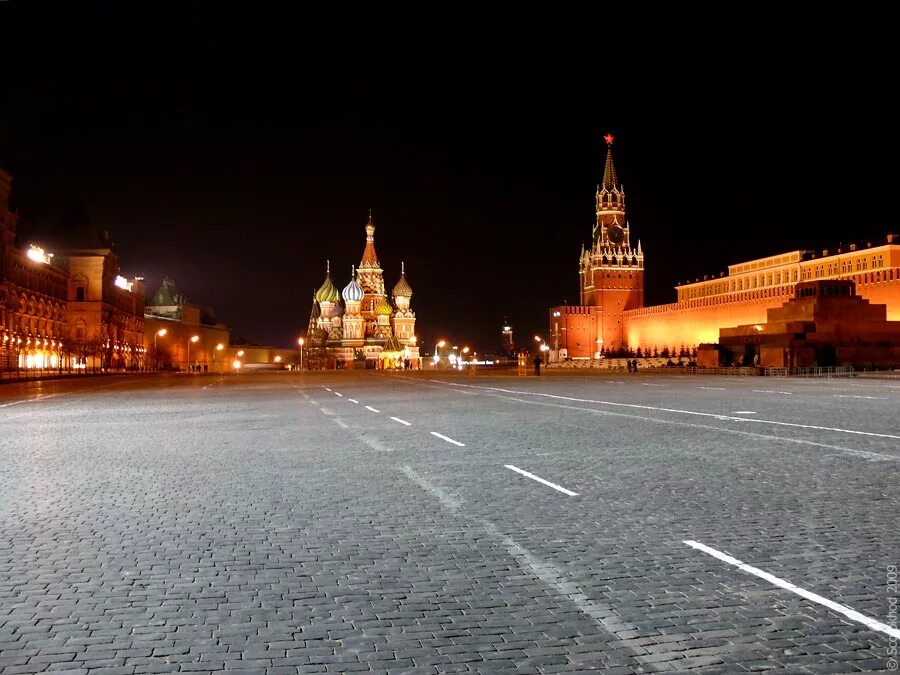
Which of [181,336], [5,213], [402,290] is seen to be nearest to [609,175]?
[402,290]

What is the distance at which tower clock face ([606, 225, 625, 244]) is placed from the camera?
15600 centimetres

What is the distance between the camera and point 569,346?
5871 inches

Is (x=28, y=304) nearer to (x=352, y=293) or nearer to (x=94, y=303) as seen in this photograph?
(x=94, y=303)

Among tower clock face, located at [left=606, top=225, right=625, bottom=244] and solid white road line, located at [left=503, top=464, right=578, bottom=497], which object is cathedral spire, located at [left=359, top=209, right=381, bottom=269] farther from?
solid white road line, located at [left=503, top=464, right=578, bottom=497]

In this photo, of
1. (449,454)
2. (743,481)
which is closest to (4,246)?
(449,454)

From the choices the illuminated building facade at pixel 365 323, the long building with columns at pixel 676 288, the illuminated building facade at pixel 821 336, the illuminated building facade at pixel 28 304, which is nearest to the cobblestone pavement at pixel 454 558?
the illuminated building facade at pixel 821 336

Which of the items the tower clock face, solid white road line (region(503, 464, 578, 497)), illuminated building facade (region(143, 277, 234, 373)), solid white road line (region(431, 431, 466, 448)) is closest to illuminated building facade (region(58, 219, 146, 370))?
illuminated building facade (region(143, 277, 234, 373))

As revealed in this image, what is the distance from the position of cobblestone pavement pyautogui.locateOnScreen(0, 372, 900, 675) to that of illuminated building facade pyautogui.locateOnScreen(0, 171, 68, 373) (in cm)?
5422

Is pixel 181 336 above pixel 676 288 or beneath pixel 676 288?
beneath

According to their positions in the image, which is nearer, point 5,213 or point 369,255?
point 5,213

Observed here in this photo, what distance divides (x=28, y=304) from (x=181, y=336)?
60996 mm

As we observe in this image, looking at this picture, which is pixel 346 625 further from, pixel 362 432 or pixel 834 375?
pixel 834 375

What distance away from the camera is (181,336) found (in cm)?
13325

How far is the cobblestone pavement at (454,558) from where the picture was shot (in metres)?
4.00
